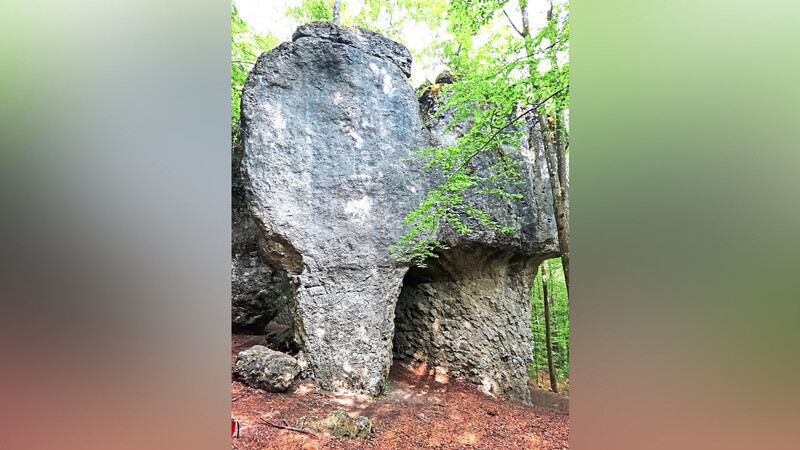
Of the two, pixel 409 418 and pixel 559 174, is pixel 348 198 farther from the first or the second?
pixel 559 174

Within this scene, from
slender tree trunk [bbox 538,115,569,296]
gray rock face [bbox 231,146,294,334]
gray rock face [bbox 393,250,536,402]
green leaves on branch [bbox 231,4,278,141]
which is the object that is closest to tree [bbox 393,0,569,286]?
slender tree trunk [bbox 538,115,569,296]

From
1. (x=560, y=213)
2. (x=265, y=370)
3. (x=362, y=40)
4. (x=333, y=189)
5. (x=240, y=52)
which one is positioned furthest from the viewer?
(x=240, y=52)

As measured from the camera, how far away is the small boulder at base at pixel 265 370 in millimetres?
4359

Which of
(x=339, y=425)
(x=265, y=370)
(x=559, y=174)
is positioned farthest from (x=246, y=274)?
(x=559, y=174)

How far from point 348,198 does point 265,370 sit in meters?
2.59

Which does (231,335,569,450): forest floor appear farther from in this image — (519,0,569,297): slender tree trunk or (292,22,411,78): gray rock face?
(292,22,411,78): gray rock face

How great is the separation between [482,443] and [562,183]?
4.07 m

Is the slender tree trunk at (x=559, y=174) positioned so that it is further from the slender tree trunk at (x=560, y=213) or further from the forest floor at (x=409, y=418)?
the forest floor at (x=409, y=418)

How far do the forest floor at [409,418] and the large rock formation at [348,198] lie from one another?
A: 362mm

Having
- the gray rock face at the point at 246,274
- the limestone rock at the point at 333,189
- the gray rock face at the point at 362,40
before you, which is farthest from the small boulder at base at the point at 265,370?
the gray rock face at the point at 362,40

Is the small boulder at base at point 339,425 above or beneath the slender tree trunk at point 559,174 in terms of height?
beneath

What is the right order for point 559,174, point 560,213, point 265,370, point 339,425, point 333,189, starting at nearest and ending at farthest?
1. point 339,425
2. point 265,370
3. point 560,213
4. point 333,189
5. point 559,174

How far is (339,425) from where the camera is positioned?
3.68 metres
